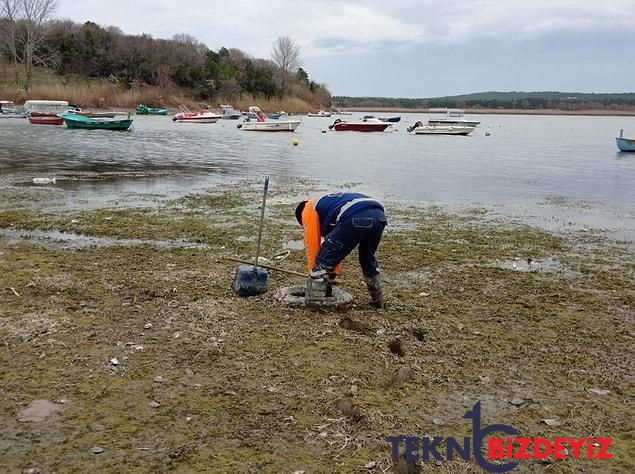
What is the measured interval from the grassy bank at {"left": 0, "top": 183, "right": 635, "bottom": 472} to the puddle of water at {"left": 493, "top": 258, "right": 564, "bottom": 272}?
0.13m

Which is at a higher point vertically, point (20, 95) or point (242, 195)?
point (20, 95)

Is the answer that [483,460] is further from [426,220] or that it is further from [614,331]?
[426,220]

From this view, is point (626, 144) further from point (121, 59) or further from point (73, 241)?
point (121, 59)

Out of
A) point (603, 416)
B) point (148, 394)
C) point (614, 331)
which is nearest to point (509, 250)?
point (614, 331)

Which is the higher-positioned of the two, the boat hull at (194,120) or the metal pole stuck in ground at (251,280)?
the boat hull at (194,120)

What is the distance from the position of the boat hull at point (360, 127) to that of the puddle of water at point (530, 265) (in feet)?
159

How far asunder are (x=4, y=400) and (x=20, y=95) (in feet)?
243

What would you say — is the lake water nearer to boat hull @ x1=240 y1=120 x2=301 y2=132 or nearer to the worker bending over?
the worker bending over

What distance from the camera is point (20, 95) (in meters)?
68.4

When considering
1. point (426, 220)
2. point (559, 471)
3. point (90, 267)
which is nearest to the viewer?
point (559, 471)

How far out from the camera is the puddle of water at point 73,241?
30.2 ft

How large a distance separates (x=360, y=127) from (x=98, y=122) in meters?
25.1
